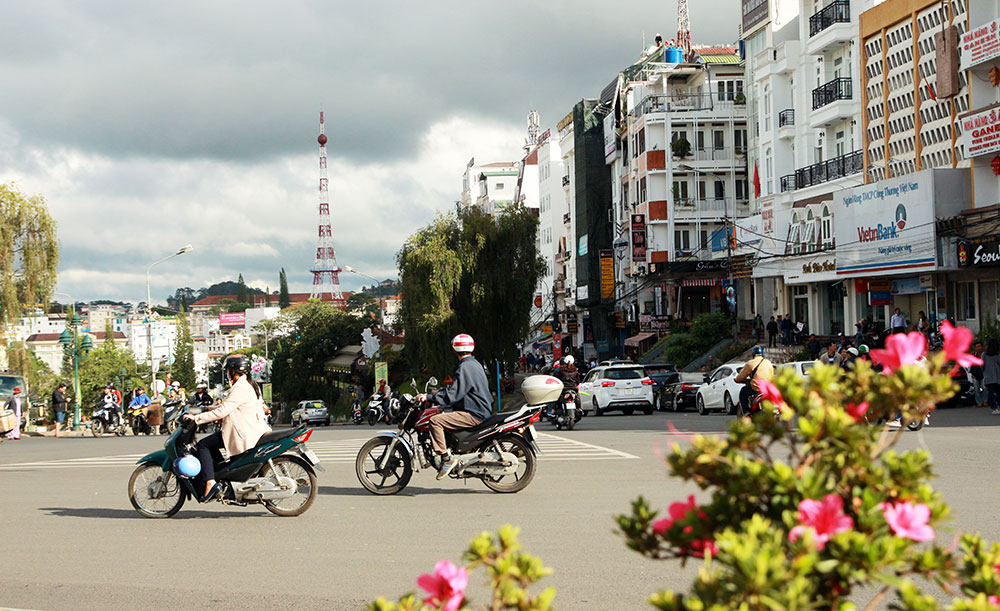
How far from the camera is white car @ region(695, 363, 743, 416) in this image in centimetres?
3203

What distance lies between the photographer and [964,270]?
37.6 meters

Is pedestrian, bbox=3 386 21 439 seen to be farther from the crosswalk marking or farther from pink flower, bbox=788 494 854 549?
pink flower, bbox=788 494 854 549

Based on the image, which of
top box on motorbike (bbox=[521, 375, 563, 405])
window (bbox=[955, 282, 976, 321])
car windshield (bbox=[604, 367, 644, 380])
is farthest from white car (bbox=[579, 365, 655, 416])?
top box on motorbike (bbox=[521, 375, 563, 405])

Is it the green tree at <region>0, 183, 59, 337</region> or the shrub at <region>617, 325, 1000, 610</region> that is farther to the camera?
the green tree at <region>0, 183, 59, 337</region>

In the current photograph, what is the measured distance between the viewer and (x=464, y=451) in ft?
41.6

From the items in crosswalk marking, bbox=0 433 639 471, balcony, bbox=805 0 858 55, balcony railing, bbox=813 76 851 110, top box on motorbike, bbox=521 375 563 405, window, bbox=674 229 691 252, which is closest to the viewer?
top box on motorbike, bbox=521 375 563 405

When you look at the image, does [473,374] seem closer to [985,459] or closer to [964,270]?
[985,459]

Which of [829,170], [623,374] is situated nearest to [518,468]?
[623,374]

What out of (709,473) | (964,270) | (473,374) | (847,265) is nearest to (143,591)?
Answer: (473,374)

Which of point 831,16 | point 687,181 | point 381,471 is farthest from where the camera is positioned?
point 687,181

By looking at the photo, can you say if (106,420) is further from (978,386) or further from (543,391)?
(543,391)

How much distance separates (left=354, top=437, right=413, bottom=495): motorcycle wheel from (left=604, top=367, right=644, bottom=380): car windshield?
21.3 metres

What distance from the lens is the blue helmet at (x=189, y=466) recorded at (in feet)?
37.4

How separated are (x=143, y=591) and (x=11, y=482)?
33.5ft
